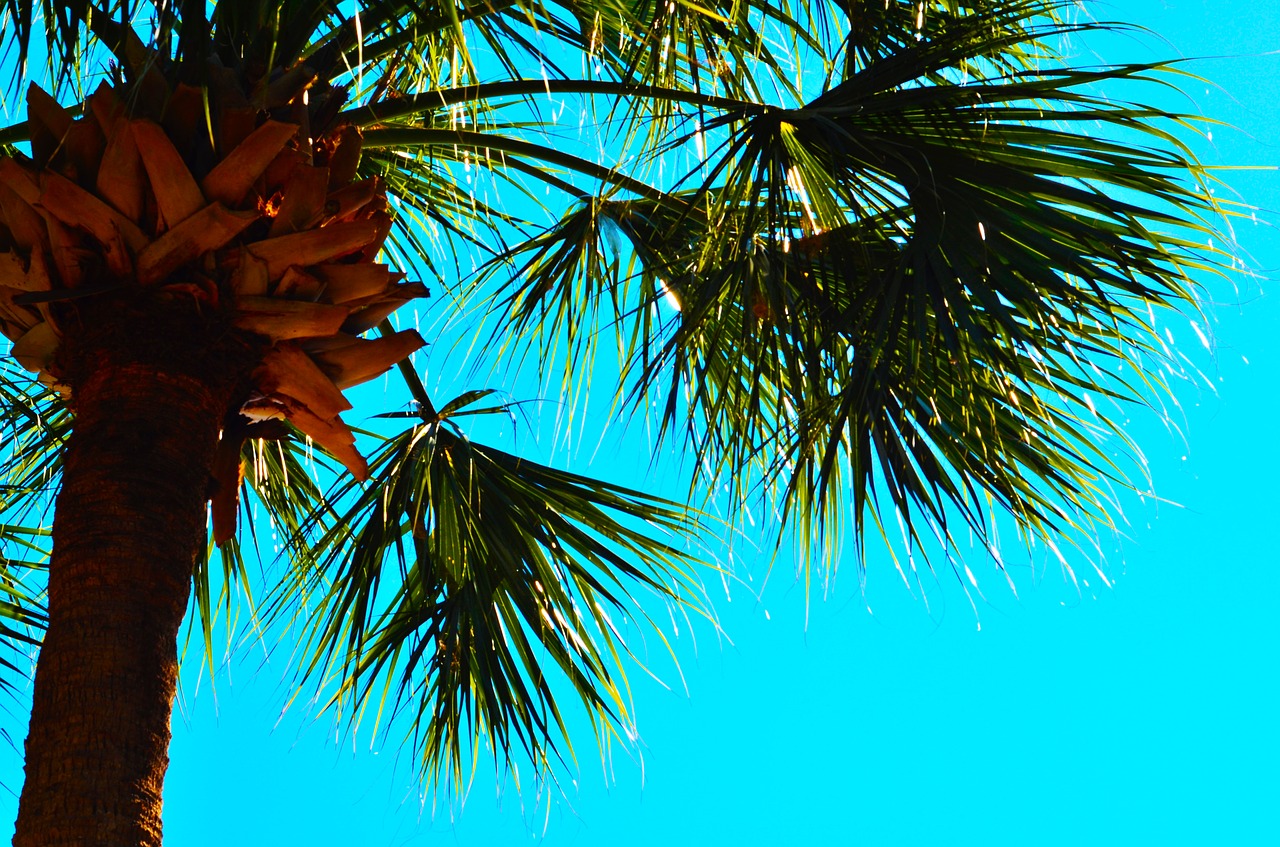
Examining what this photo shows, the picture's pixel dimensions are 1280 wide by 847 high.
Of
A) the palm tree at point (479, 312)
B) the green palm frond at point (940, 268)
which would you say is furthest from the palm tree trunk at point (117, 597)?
the green palm frond at point (940, 268)

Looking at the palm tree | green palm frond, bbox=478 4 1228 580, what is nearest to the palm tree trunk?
the palm tree

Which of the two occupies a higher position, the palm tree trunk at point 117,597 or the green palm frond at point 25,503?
the green palm frond at point 25,503

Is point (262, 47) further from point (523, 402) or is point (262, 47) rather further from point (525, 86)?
point (523, 402)

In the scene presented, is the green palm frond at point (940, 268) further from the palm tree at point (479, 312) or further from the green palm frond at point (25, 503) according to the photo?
the green palm frond at point (25, 503)

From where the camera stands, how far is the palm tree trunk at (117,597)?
2.30 m

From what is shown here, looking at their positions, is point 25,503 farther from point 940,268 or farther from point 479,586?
point 940,268

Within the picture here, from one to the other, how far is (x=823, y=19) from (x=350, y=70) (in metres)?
1.27

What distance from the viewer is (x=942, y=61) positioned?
322cm

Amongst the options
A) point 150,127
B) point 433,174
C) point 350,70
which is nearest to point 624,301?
point 433,174

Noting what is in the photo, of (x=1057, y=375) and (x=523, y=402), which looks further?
(x=523, y=402)

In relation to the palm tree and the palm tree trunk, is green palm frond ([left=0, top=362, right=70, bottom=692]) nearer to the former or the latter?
the palm tree

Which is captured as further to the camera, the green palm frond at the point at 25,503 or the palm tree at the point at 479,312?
the green palm frond at the point at 25,503

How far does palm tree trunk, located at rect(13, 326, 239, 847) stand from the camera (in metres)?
2.30

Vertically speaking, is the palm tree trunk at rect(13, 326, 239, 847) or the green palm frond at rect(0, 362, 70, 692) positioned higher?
the green palm frond at rect(0, 362, 70, 692)
